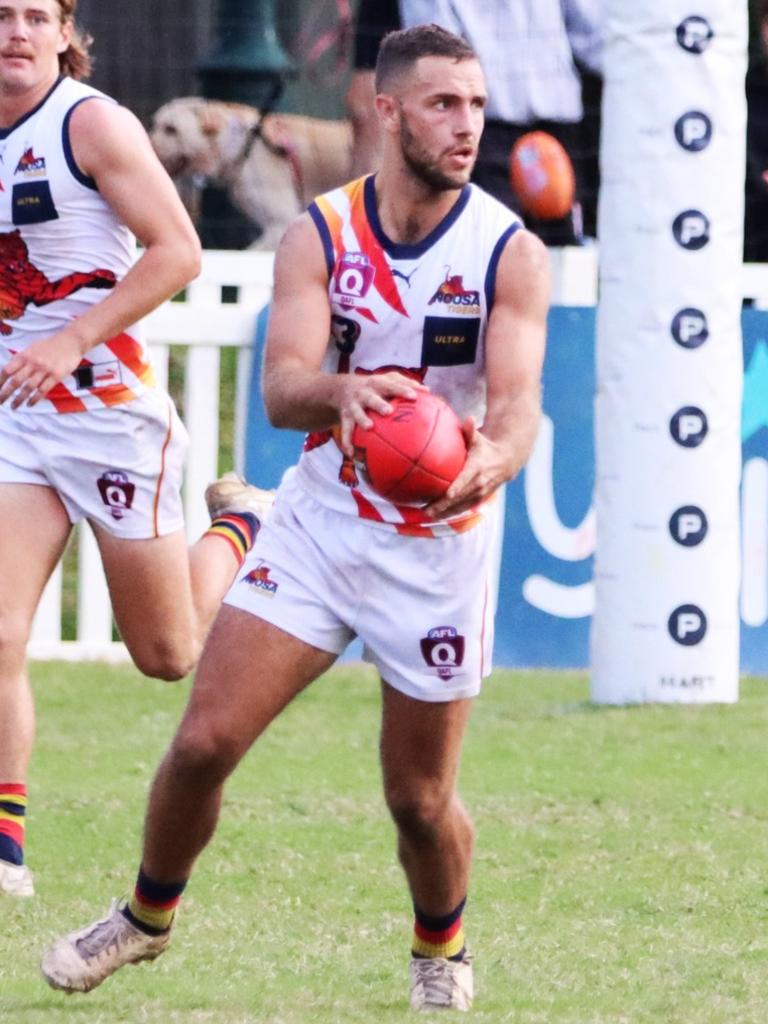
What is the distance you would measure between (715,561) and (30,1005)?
4650 millimetres

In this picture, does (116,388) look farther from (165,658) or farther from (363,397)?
(363,397)

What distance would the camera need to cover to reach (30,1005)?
5.08 metres

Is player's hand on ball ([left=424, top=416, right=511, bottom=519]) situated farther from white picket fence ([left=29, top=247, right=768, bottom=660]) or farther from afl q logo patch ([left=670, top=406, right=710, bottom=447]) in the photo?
white picket fence ([left=29, top=247, right=768, bottom=660])

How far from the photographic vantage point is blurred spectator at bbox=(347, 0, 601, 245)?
11125 mm

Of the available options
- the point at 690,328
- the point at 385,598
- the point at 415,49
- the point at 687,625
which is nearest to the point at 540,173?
the point at 690,328

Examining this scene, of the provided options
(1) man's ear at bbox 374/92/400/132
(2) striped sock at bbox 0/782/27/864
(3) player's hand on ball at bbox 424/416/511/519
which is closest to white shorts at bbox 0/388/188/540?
(2) striped sock at bbox 0/782/27/864

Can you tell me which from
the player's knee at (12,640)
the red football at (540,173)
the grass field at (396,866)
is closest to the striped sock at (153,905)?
the grass field at (396,866)

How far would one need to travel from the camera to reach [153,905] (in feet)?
16.8

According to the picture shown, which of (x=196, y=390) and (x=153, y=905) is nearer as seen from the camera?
(x=153, y=905)

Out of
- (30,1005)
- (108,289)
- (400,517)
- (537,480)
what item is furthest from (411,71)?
(537,480)

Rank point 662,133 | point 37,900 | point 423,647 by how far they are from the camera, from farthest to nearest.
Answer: point 662,133, point 37,900, point 423,647

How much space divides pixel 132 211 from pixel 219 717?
1811mm

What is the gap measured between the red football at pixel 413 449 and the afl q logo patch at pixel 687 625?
462cm

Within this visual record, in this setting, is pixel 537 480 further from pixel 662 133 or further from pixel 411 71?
pixel 411 71
